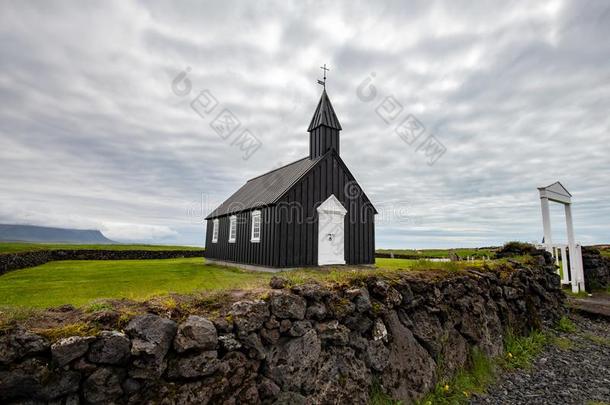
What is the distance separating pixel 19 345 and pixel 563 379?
9.92 meters

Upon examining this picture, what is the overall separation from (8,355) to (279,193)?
1345 cm

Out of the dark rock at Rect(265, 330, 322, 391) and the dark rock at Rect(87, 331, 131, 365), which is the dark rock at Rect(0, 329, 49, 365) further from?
the dark rock at Rect(265, 330, 322, 391)

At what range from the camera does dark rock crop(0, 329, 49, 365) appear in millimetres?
3064

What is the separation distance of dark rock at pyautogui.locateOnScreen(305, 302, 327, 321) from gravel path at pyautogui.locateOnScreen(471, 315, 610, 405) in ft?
12.0

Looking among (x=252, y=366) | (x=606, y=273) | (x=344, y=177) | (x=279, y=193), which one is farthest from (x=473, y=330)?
(x=606, y=273)

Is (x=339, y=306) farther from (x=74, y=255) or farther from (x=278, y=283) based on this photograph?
(x=74, y=255)

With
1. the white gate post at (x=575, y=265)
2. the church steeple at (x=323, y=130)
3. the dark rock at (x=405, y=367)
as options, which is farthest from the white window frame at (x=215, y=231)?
the white gate post at (x=575, y=265)

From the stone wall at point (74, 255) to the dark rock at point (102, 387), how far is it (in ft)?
54.1

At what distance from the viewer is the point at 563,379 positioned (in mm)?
7270

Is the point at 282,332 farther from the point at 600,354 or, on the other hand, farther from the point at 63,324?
the point at 600,354

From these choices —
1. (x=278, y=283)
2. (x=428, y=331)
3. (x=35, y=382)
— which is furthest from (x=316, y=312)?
(x=35, y=382)

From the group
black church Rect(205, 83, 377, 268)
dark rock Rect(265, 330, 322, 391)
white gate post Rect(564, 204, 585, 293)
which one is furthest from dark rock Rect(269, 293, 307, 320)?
white gate post Rect(564, 204, 585, 293)

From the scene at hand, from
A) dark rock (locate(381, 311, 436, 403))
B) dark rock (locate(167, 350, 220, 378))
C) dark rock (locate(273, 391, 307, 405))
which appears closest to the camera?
dark rock (locate(167, 350, 220, 378))

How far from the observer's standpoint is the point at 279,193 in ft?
53.4
